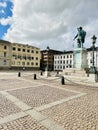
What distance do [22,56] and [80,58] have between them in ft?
145

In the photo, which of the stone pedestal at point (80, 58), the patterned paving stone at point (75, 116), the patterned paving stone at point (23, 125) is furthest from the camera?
the stone pedestal at point (80, 58)

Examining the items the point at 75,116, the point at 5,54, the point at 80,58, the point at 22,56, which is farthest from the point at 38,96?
the point at 22,56

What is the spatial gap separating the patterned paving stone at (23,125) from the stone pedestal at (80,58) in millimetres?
20178

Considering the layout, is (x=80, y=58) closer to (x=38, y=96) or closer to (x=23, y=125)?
(x=38, y=96)

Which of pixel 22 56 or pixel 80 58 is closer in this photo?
pixel 80 58

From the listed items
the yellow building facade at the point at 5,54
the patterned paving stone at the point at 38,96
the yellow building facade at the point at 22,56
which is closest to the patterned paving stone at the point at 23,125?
the patterned paving stone at the point at 38,96

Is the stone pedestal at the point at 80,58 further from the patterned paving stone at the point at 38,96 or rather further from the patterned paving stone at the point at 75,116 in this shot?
the patterned paving stone at the point at 75,116

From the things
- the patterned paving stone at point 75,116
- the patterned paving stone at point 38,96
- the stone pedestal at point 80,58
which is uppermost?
the stone pedestal at point 80,58

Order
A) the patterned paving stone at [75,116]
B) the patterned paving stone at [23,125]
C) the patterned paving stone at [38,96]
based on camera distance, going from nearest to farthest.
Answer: the patterned paving stone at [23,125] < the patterned paving stone at [75,116] < the patterned paving stone at [38,96]

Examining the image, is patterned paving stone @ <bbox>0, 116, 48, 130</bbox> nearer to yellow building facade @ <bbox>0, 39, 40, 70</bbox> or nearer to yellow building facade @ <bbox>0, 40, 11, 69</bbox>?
yellow building facade @ <bbox>0, 40, 11, 69</bbox>

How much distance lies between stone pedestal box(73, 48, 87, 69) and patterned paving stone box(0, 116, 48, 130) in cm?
2018

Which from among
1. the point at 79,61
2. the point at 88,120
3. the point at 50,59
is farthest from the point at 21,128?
the point at 50,59

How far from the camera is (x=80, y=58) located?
78.1 feet

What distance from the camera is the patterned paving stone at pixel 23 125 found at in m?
4.18
